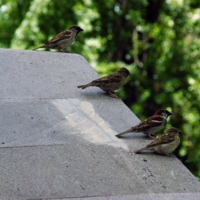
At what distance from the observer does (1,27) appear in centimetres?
1547

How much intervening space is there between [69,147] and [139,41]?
32.7 feet

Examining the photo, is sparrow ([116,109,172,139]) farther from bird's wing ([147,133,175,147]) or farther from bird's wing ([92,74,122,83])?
bird's wing ([92,74,122,83])

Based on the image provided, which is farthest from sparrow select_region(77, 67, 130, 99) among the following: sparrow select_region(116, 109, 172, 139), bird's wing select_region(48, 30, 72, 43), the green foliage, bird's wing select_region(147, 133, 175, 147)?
the green foliage

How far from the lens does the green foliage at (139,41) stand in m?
13.4

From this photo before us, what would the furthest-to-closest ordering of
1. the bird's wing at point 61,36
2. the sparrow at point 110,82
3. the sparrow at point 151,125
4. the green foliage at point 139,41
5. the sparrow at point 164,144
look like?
the green foliage at point 139,41 → the bird's wing at point 61,36 → the sparrow at point 110,82 → the sparrow at point 151,125 → the sparrow at point 164,144

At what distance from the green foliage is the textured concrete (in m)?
6.42

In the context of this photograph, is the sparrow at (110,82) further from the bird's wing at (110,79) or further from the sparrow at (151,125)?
the sparrow at (151,125)

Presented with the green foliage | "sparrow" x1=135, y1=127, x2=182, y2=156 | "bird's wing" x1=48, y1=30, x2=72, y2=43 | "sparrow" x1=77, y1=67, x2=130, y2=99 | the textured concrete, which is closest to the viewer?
the textured concrete

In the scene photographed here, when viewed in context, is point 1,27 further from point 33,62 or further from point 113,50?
A: point 33,62

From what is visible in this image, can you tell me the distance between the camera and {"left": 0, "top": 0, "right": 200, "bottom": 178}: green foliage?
527 inches

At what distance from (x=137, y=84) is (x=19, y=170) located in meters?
10.1

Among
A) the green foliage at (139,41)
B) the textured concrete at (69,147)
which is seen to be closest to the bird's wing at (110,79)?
the textured concrete at (69,147)

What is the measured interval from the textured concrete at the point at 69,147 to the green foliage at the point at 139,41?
6.42m

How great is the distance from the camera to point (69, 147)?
5305mm
